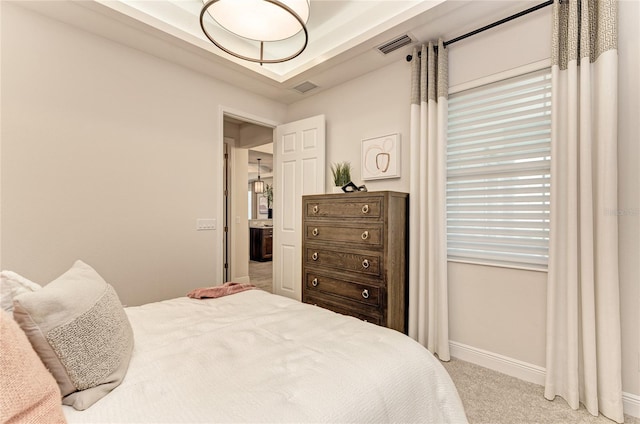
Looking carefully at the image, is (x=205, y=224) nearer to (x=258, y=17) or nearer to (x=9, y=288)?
(x=258, y=17)

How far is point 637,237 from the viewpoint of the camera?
1818 mm

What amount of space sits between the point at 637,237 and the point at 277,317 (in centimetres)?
216

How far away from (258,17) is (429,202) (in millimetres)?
1848

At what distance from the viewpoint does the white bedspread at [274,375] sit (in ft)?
2.87

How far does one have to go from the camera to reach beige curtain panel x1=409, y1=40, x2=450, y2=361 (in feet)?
8.34

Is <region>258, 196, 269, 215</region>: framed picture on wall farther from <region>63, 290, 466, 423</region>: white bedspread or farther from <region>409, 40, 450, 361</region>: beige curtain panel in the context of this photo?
<region>63, 290, 466, 423</region>: white bedspread

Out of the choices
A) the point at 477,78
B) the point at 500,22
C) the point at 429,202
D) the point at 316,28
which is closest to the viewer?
the point at 500,22

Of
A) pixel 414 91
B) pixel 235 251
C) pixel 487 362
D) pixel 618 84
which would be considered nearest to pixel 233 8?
pixel 414 91

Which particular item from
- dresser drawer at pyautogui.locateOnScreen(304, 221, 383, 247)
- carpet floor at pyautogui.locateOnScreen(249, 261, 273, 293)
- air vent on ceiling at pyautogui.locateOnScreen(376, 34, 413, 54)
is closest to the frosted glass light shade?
air vent on ceiling at pyautogui.locateOnScreen(376, 34, 413, 54)

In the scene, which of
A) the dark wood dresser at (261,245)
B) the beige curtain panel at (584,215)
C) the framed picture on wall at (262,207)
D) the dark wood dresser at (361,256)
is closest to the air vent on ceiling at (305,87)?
the dark wood dresser at (361,256)

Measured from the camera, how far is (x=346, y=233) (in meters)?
2.73

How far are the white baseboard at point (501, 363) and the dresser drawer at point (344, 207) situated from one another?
1.30 m

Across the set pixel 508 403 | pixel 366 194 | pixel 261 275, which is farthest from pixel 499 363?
pixel 261 275

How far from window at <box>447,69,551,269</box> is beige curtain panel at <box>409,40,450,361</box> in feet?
0.49
